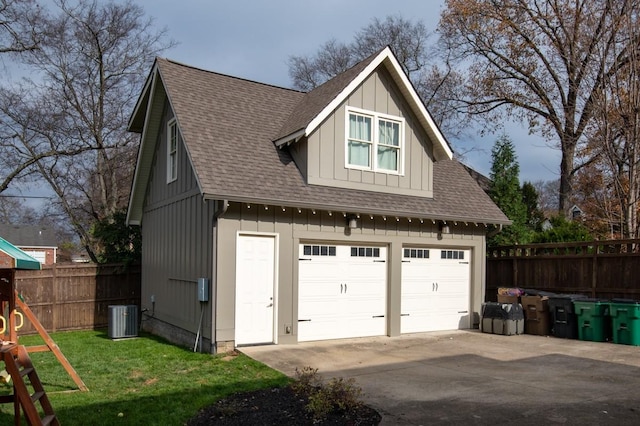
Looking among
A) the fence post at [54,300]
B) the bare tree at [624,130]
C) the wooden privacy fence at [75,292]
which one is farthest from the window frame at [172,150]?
the bare tree at [624,130]

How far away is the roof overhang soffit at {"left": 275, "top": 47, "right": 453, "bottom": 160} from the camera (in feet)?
37.9

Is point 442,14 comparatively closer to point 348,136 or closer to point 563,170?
point 563,170

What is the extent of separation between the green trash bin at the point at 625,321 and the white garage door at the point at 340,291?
4.91 m

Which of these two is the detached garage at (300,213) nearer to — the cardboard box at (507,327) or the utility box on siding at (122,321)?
the utility box on siding at (122,321)

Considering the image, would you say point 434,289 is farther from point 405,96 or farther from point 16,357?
point 16,357

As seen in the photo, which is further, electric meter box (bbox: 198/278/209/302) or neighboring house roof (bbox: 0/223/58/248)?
neighboring house roof (bbox: 0/223/58/248)

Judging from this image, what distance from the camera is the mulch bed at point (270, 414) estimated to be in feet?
19.2

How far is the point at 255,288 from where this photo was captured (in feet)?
34.9

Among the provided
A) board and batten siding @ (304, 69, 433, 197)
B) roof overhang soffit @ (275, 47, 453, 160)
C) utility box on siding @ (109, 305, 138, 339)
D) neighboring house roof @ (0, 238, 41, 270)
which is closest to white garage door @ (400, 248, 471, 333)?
board and batten siding @ (304, 69, 433, 197)

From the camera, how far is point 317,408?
5.84m

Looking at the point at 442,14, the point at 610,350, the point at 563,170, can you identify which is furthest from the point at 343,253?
the point at 442,14

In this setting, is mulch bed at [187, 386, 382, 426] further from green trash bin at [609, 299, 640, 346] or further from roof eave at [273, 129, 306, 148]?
green trash bin at [609, 299, 640, 346]

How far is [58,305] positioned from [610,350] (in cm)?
1346

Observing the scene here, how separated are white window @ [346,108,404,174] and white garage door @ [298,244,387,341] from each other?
2.00m
